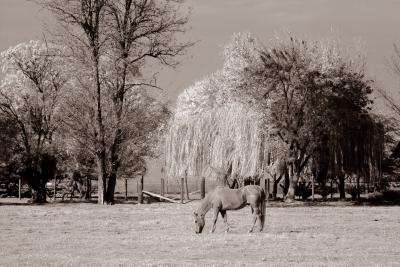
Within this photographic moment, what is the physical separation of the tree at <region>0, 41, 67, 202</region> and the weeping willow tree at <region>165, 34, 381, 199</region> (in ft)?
35.3

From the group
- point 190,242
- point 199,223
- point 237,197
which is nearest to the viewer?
point 190,242

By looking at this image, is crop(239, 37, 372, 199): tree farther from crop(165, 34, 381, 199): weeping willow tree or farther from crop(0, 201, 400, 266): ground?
crop(0, 201, 400, 266): ground

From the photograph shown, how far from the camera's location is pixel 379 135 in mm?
49156

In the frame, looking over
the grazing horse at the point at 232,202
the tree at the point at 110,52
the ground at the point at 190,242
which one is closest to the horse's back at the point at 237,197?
the grazing horse at the point at 232,202

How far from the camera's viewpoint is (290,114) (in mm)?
45562

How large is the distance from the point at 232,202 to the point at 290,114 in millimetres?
22805

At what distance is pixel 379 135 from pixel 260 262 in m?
35.3

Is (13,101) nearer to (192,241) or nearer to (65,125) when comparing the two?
(65,125)

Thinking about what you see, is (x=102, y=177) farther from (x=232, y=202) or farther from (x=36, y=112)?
(x=232, y=202)

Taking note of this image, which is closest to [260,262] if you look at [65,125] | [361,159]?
[65,125]

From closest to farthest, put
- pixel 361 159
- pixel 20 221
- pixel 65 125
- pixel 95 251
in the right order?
pixel 95 251, pixel 20 221, pixel 65 125, pixel 361 159

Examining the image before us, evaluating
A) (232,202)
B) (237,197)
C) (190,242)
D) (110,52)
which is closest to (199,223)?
(232,202)

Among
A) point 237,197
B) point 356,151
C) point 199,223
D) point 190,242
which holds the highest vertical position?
point 356,151

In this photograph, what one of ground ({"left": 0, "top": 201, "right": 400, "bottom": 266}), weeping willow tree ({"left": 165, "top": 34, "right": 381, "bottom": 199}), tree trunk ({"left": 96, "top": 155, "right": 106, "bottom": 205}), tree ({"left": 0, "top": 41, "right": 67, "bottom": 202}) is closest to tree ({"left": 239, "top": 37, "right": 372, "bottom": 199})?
weeping willow tree ({"left": 165, "top": 34, "right": 381, "bottom": 199})
